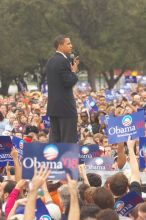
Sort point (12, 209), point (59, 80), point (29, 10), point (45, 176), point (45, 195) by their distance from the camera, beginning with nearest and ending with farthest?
point (45, 176) → point (12, 209) → point (45, 195) → point (59, 80) → point (29, 10)

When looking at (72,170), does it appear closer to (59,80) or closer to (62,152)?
(62,152)

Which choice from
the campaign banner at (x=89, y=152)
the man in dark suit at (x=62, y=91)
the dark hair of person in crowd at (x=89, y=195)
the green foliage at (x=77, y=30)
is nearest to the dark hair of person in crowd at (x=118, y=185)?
the dark hair of person in crowd at (x=89, y=195)

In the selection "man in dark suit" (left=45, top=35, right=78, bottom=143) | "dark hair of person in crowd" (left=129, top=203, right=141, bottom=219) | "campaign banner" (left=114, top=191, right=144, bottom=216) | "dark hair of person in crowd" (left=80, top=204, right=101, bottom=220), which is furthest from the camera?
"man in dark suit" (left=45, top=35, right=78, bottom=143)

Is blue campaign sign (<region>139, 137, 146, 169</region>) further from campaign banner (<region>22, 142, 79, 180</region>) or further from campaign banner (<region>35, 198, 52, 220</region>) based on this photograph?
campaign banner (<region>22, 142, 79, 180</region>)

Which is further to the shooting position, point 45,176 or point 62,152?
point 62,152

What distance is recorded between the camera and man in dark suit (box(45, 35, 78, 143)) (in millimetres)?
9859

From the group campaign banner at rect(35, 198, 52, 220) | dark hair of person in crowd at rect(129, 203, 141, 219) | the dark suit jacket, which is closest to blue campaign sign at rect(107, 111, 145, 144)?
the dark suit jacket

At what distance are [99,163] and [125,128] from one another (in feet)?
1.90

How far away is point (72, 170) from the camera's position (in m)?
6.52

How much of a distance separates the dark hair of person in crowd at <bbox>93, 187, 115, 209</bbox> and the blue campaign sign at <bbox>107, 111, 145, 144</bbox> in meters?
3.06

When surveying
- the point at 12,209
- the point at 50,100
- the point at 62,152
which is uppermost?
the point at 50,100

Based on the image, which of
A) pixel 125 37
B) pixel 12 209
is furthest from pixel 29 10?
pixel 12 209

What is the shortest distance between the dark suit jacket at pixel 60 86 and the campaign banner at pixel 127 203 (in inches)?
97.6

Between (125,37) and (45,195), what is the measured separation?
175ft
